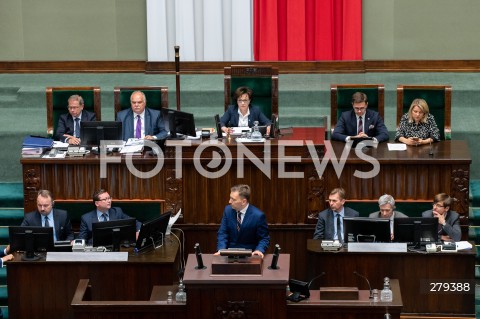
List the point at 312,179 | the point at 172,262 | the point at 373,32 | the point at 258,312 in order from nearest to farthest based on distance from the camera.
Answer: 1. the point at 258,312
2. the point at 172,262
3. the point at 312,179
4. the point at 373,32

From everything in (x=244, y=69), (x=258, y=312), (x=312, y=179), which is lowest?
(x=258, y=312)

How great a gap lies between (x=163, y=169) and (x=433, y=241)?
2.33 meters

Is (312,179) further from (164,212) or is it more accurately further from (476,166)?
(476,166)

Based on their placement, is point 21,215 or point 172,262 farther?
point 21,215

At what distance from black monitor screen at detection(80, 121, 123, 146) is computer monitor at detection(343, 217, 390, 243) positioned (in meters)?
2.29

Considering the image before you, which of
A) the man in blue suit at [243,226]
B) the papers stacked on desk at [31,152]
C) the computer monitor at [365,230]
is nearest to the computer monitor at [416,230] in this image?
the computer monitor at [365,230]

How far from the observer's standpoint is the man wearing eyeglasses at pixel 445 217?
9695 mm

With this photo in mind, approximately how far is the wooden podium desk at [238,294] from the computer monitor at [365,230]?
1319 millimetres

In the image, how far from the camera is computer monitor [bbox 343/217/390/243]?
9344 millimetres

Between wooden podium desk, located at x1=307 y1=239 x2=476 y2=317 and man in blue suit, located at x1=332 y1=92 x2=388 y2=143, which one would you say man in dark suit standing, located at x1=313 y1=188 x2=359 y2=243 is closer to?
wooden podium desk, located at x1=307 y1=239 x2=476 y2=317

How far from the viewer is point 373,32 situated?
43.2ft

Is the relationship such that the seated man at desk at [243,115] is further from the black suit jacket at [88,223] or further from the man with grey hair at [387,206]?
the man with grey hair at [387,206]

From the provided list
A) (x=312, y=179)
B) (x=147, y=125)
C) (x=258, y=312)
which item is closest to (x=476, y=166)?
(x=312, y=179)

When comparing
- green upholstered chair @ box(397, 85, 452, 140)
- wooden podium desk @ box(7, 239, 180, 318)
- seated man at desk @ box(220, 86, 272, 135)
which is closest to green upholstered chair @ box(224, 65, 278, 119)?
seated man at desk @ box(220, 86, 272, 135)
